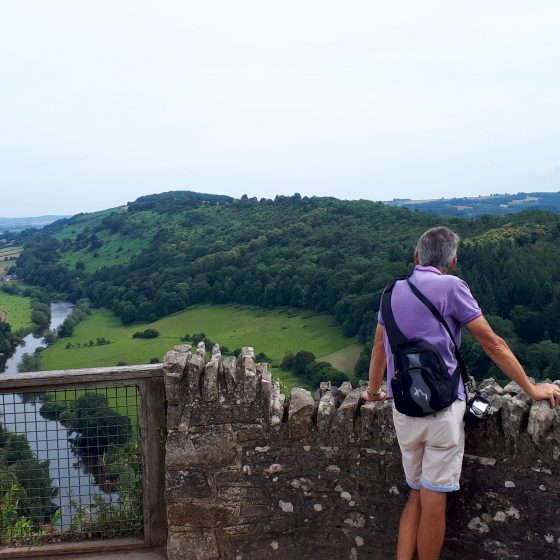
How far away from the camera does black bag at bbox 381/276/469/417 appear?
9.71 ft

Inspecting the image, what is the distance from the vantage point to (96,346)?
6369 cm

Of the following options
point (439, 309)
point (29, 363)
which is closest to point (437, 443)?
point (439, 309)

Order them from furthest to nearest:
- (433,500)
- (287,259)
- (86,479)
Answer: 1. (287,259)
2. (86,479)
3. (433,500)

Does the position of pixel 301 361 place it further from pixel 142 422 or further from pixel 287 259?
pixel 142 422

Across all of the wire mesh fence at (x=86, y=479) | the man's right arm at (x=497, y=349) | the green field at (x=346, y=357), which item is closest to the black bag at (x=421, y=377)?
the man's right arm at (x=497, y=349)

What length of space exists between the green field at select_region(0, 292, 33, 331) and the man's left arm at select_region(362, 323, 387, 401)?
7104 centimetres

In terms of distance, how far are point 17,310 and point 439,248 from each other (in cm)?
8434

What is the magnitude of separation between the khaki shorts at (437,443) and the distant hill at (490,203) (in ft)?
364

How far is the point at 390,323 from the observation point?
3119mm

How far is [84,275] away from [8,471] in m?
95.1

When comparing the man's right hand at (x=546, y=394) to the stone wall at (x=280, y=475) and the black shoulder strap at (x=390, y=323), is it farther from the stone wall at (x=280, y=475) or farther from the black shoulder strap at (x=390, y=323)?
the black shoulder strap at (x=390, y=323)

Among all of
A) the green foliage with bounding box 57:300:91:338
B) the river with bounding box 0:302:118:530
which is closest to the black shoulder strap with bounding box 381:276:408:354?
the river with bounding box 0:302:118:530

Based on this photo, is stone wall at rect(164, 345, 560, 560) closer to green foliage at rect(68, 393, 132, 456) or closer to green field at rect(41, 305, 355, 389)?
green foliage at rect(68, 393, 132, 456)

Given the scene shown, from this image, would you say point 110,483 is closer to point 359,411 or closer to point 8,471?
point 8,471
